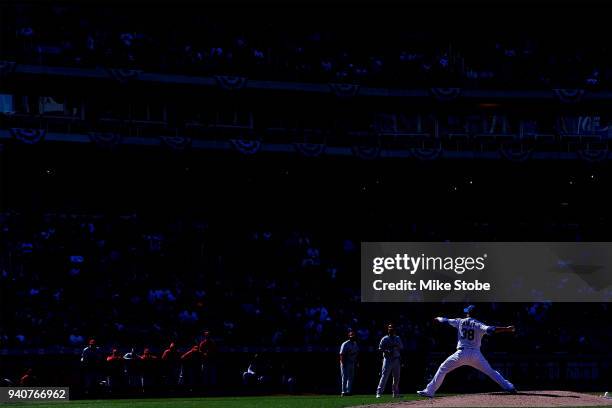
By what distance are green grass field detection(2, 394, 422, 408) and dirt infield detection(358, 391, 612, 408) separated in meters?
2.29

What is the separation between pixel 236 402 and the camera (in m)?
23.4

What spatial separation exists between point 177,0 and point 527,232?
1741cm

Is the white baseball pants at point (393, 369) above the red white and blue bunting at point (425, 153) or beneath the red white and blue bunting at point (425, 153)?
beneath

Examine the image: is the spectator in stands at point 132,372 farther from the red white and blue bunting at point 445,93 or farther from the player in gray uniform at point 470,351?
the red white and blue bunting at point 445,93

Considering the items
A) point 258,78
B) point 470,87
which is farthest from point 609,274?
point 258,78

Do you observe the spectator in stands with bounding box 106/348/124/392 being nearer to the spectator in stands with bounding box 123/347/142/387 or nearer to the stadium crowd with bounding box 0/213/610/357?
the spectator in stands with bounding box 123/347/142/387

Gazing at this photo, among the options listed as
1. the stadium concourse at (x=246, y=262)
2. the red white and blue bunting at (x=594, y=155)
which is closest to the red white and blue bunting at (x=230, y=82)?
the stadium concourse at (x=246, y=262)

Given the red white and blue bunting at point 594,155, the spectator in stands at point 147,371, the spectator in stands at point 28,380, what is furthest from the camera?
the red white and blue bunting at point 594,155

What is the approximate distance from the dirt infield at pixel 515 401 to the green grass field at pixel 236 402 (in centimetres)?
229

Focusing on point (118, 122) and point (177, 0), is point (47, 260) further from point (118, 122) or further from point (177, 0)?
point (177, 0)

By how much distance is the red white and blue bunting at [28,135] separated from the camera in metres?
37.3

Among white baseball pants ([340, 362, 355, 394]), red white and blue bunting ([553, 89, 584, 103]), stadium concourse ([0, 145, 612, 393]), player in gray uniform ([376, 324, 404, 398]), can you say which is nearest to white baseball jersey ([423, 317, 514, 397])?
player in gray uniform ([376, 324, 404, 398])

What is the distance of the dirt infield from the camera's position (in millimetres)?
19109

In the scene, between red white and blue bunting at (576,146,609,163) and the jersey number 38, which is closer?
the jersey number 38
